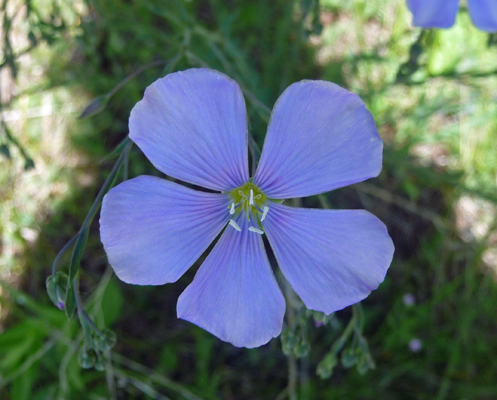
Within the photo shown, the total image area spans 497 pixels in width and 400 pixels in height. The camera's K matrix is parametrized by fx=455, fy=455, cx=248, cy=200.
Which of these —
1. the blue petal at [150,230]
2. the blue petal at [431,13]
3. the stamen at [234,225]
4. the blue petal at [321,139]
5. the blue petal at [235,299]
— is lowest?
the blue petal at [235,299]

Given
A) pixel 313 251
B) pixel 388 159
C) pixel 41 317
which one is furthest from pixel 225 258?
pixel 41 317

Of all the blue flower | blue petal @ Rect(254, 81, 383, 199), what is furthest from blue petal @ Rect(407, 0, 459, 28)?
blue petal @ Rect(254, 81, 383, 199)

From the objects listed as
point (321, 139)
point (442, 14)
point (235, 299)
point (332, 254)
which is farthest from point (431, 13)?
point (235, 299)

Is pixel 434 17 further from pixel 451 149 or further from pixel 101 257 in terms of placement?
pixel 101 257

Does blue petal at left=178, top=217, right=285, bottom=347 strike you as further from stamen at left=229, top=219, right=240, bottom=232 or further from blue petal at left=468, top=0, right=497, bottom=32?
blue petal at left=468, top=0, right=497, bottom=32

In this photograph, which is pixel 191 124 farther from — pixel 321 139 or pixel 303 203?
pixel 303 203

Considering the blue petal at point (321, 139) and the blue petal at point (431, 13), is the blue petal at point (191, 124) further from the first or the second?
the blue petal at point (431, 13)

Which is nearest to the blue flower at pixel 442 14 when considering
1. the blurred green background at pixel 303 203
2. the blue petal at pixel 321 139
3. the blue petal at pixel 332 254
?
the blue petal at pixel 321 139
